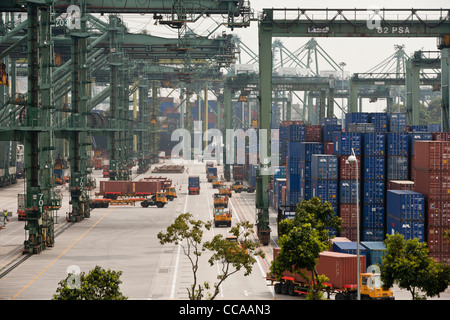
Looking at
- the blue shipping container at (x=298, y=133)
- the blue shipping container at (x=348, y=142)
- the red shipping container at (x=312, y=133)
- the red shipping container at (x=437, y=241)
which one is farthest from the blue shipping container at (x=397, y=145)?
the blue shipping container at (x=298, y=133)

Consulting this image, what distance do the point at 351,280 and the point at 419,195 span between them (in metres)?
13.8

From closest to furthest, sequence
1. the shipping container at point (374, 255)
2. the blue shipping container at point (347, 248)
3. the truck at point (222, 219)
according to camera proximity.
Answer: the blue shipping container at point (347, 248) → the shipping container at point (374, 255) → the truck at point (222, 219)

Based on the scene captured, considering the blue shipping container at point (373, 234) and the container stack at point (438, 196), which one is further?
the blue shipping container at point (373, 234)

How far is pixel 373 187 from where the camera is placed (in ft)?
205

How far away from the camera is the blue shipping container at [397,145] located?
63.4 m

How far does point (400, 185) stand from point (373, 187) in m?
3.36

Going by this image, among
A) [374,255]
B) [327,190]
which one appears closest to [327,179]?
[327,190]

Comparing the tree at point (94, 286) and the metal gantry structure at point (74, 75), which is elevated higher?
the metal gantry structure at point (74, 75)

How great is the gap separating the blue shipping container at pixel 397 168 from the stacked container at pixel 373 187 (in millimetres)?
537

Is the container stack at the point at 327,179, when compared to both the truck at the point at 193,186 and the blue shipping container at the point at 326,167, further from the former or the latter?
the truck at the point at 193,186

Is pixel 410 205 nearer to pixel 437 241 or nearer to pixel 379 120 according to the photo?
pixel 437 241

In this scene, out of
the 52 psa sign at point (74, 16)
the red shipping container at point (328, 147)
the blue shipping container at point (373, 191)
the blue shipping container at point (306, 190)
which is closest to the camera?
the blue shipping container at point (373, 191)

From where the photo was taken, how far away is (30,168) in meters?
63.5

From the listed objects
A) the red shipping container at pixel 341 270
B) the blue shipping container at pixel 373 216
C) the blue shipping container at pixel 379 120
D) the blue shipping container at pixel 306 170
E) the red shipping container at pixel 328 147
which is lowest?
the red shipping container at pixel 341 270
